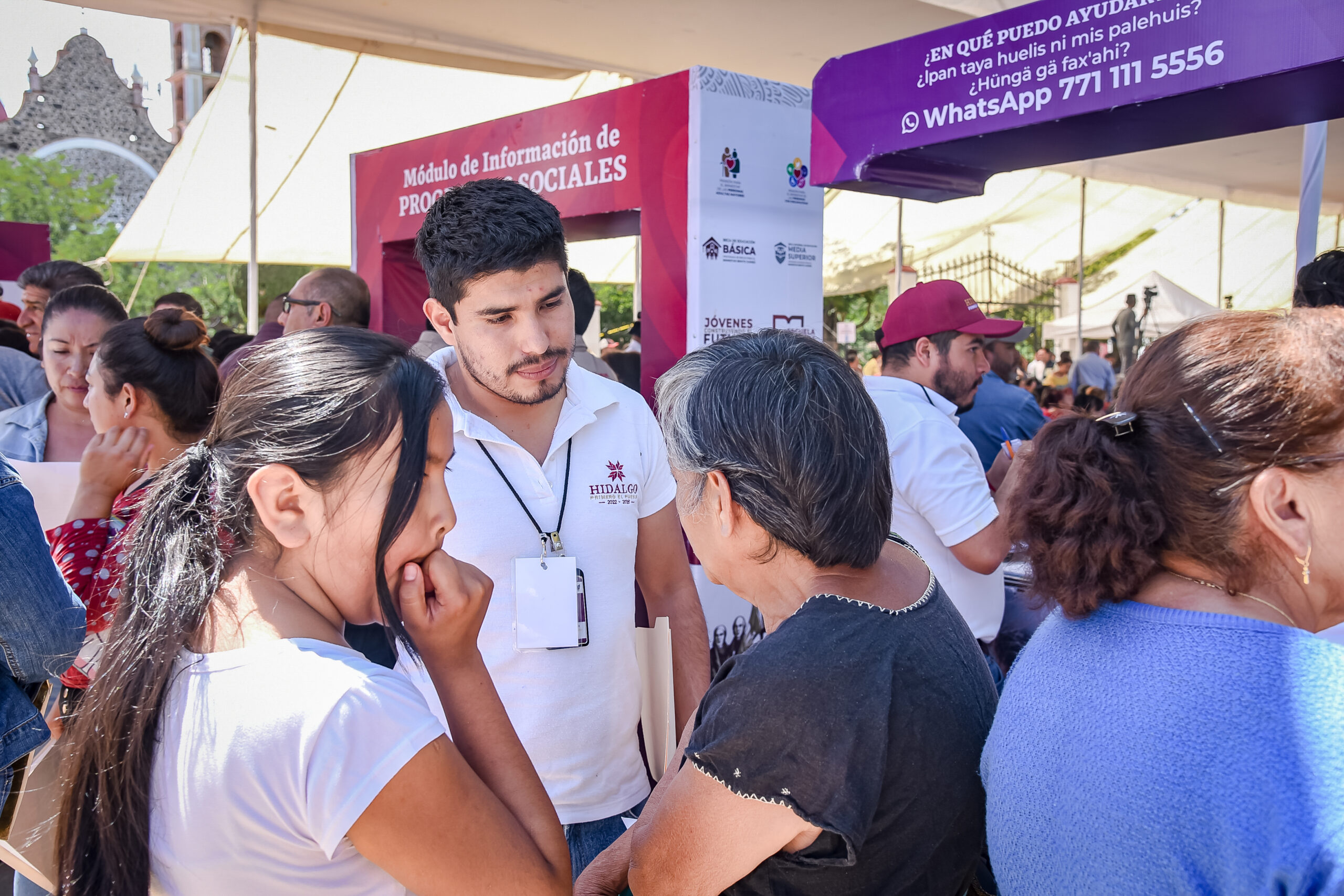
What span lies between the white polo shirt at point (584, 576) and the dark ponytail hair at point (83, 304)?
2245mm

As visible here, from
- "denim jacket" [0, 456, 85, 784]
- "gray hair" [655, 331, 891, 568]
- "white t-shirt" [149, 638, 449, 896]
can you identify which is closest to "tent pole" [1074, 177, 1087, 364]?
"gray hair" [655, 331, 891, 568]

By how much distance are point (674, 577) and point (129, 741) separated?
132cm

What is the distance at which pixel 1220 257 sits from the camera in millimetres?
15469

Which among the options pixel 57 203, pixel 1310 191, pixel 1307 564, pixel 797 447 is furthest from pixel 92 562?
pixel 57 203

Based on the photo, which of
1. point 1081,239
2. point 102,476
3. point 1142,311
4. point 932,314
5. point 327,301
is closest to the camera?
point 102,476

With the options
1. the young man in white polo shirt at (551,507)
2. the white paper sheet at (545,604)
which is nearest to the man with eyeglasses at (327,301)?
the young man in white polo shirt at (551,507)

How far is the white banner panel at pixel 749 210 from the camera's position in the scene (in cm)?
357

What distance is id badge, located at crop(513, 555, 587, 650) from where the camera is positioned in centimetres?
183

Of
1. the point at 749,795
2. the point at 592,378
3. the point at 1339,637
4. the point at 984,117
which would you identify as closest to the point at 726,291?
the point at 984,117

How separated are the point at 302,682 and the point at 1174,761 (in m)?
0.87

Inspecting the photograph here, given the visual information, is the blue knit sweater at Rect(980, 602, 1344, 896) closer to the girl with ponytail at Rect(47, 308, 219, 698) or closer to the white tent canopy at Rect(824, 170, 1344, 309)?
the girl with ponytail at Rect(47, 308, 219, 698)

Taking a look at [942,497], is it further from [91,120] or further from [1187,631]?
[91,120]

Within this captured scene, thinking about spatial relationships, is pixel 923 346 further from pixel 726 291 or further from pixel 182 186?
pixel 182 186

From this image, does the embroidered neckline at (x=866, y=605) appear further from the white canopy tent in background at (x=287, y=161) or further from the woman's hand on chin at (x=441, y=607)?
the white canopy tent in background at (x=287, y=161)
